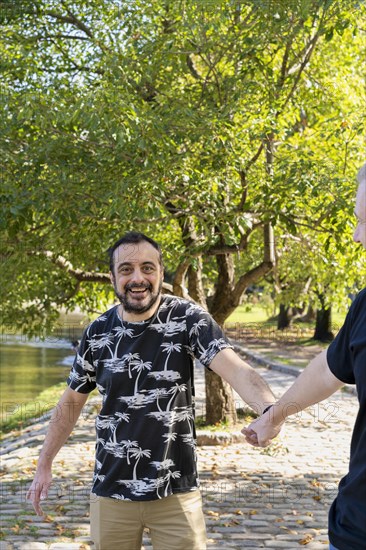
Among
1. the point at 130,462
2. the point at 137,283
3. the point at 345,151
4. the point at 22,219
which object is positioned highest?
the point at 345,151

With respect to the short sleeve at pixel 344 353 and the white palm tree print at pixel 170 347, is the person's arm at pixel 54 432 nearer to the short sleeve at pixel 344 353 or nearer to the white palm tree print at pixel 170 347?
the white palm tree print at pixel 170 347

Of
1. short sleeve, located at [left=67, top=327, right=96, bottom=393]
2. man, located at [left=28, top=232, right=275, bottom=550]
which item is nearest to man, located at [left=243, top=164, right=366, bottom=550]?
man, located at [left=28, top=232, right=275, bottom=550]

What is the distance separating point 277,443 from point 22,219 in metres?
4.88

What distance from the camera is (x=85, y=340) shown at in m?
4.27

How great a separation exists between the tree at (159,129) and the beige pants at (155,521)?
4783mm

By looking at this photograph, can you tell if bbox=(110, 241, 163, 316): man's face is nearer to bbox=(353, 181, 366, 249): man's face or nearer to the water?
bbox=(353, 181, 366, 249): man's face

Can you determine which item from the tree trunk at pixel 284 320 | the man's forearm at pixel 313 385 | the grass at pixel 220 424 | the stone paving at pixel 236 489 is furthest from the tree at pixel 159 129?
the tree trunk at pixel 284 320

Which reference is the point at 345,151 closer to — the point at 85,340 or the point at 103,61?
the point at 103,61

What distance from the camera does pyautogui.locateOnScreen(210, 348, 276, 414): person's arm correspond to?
376cm

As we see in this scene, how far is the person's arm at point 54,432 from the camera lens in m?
4.37

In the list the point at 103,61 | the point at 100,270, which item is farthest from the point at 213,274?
the point at 103,61

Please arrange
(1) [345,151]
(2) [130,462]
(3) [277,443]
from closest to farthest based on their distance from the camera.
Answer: (2) [130,462] < (1) [345,151] < (3) [277,443]

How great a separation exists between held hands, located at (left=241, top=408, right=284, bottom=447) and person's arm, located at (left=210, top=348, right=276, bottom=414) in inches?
1.6

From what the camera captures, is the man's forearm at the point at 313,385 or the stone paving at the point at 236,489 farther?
the stone paving at the point at 236,489
